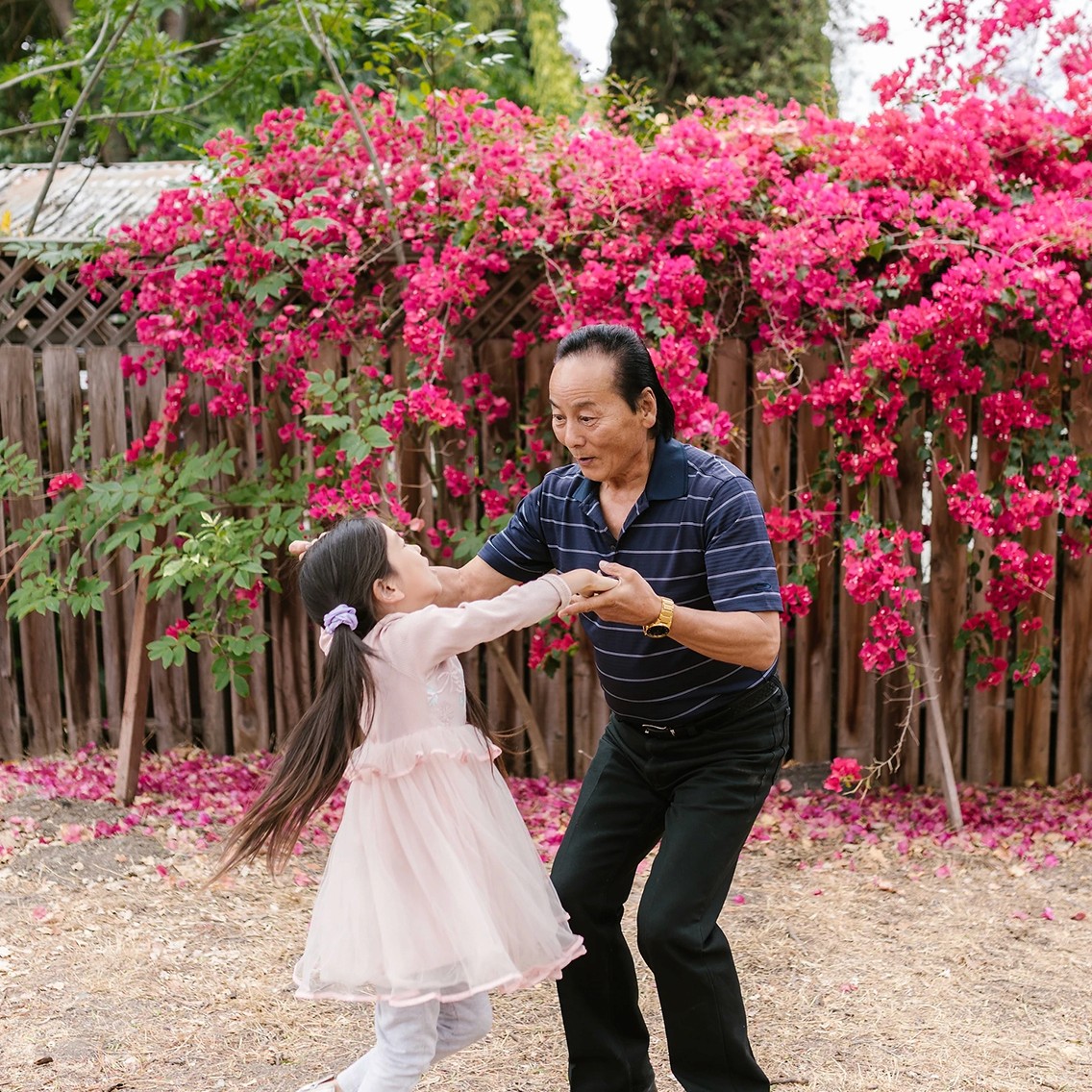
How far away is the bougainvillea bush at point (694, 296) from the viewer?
4238 mm

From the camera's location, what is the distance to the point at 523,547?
2.95 metres

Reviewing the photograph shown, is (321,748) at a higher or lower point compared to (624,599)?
lower

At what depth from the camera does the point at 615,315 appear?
445 centimetres

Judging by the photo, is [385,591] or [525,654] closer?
[385,591]

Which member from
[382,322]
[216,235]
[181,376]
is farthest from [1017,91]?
[181,376]

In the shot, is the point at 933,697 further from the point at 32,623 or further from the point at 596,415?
the point at 32,623

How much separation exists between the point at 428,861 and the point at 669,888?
51 cm

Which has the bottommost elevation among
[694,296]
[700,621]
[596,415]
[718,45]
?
[700,621]

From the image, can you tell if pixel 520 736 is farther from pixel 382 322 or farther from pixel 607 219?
pixel 607 219

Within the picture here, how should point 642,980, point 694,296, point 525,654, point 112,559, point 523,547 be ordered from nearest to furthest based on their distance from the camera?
point 523,547 → point 642,980 → point 694,296 → point 525,654 → point 112,559

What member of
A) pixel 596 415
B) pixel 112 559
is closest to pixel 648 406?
pixel 596 415

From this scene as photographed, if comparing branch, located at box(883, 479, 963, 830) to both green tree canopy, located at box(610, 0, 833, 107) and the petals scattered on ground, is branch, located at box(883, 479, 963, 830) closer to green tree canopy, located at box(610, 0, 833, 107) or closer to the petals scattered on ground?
the petals scattered on ground

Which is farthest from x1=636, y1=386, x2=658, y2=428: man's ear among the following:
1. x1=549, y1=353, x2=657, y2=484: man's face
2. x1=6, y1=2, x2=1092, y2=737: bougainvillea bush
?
x1=6, y1=2, x2=1092, y2=737: bougainvillea bush

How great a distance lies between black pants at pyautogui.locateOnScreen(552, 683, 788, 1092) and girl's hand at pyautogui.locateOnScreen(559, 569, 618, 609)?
18.8 inches
